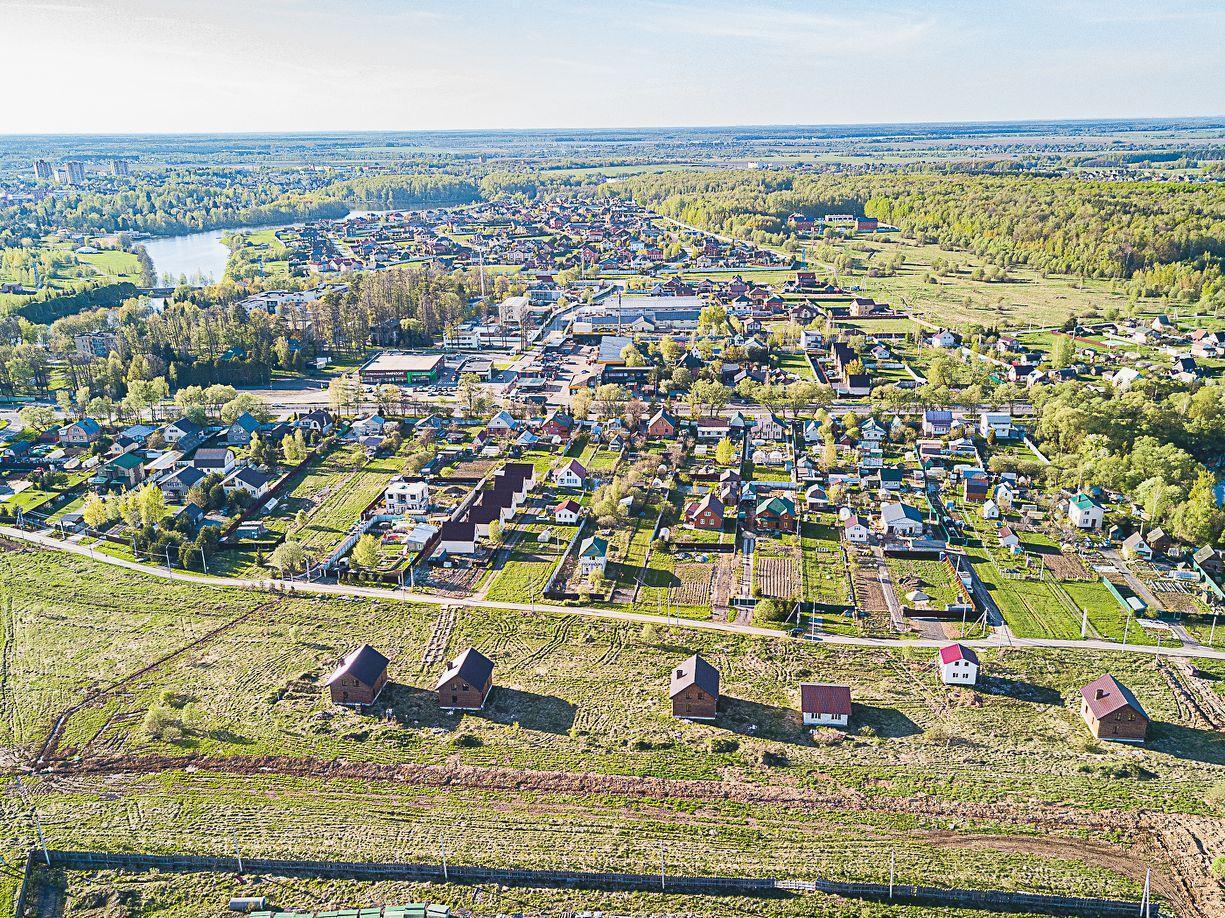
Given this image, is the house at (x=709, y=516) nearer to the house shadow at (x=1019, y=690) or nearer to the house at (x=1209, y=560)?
the house shadow at (x=1019, y=690)

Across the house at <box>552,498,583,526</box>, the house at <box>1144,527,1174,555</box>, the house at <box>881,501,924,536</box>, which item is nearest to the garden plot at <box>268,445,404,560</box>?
the house at <box>552,498,583,526</box>

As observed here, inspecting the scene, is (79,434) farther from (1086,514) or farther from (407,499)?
Answer: (1086,514)

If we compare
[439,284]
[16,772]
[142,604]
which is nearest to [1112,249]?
[439,284]

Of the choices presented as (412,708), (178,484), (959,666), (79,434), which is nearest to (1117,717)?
(959,666)

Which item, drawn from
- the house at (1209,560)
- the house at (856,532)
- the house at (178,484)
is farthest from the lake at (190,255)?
the house at (1209,560)

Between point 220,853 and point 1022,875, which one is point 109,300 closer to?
point 220,853

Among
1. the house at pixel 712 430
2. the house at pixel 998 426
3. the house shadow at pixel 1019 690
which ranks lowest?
the house shadow at pixel 1019 690
